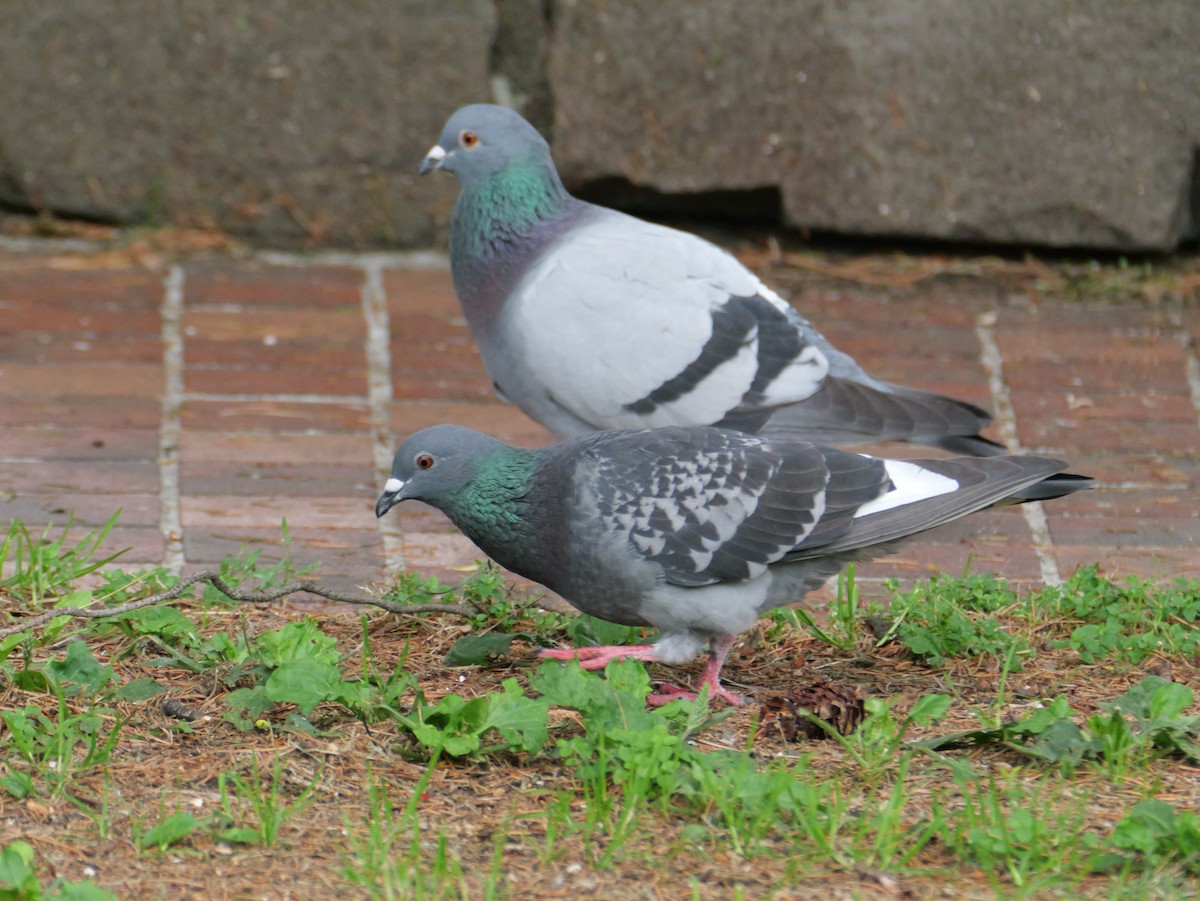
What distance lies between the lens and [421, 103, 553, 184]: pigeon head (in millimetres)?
4078

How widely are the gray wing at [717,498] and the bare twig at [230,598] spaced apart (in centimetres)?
48

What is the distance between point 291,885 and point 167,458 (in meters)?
2.10

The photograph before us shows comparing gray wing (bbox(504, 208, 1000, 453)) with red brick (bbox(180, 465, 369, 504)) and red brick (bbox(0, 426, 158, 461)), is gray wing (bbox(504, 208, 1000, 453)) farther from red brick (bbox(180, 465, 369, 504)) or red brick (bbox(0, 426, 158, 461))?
red brick (bbox(0, 426, 158, 461))

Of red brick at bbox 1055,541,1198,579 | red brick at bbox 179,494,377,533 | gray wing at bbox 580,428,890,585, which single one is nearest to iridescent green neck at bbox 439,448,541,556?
gray wing at bbox 580,428,890,585

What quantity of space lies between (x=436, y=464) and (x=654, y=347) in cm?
86

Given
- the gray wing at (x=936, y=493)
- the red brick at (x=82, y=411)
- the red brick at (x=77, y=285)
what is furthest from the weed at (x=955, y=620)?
the red brick at (x=77, y=285)

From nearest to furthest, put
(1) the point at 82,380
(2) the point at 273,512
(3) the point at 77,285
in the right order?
(2) the point at 273,512 < (1) the point at 82,380 < (3) the point at 77,285

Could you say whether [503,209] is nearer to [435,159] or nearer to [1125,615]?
[435,159]

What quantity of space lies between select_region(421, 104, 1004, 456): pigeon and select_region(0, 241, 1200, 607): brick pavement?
379 millimetres

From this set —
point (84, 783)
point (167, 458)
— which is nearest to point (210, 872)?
point (84, 783)

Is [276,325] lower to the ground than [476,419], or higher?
higher

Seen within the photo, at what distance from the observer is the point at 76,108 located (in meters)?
5.51

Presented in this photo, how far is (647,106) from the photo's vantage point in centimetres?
545

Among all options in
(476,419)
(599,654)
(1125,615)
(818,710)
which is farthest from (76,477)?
(1125,615)
